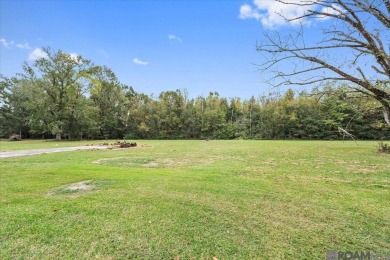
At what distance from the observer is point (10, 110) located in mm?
33656

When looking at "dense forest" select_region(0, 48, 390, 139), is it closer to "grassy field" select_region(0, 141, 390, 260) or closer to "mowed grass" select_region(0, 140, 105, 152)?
"mowed grass" select_region(0, 140, 105, 152)

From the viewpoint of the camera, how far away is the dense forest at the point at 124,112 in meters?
26.1

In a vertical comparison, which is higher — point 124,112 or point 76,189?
point 124,112

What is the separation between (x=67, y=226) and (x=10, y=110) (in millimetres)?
40985

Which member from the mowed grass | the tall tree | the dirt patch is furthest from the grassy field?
the tall tree

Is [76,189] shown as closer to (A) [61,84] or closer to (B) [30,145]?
(B) [30,145]

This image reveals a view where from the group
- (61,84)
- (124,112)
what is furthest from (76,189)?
(124,112)

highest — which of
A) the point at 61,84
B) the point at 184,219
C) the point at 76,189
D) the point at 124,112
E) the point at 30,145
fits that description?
the point at 61,84

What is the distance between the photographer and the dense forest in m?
26.1

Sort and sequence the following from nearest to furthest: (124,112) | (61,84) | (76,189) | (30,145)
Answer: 1. (76,189)
2. (30,145)
3. (61,84)
4. (124,112)

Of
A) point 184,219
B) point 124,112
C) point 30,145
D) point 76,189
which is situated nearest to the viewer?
point 184,219

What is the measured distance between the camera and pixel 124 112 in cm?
3444

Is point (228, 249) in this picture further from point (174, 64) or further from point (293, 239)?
point (174, 64)

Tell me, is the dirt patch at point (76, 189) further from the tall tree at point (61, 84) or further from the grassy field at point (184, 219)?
the tall tree at point (61, 84)
